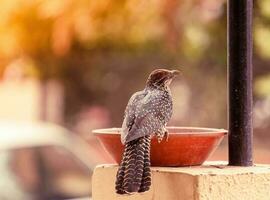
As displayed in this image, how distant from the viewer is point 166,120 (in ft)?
9.05

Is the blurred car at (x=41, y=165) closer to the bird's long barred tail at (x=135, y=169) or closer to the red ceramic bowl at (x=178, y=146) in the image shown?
the red ceramic bowl at (x=178, y=146)

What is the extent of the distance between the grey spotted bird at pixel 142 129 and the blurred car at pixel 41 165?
3.59 meters

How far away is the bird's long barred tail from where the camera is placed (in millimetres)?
2482

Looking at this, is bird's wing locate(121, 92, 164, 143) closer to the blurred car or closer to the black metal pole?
the black metal pole

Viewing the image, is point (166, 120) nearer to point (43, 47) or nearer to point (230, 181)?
point (230, 181)

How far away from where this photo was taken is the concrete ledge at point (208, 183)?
2.53 metres

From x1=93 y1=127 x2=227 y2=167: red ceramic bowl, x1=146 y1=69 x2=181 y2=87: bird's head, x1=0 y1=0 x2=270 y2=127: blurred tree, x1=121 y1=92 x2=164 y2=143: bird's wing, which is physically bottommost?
x1=93 y1=127 x2=227 y2=167: red ceramic bowl

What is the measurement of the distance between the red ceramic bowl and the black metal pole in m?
0.05

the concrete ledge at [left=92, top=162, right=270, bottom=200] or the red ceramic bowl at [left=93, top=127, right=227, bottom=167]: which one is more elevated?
the red ceramic bowl at [left=93, top=127, right=227, bottom=167]

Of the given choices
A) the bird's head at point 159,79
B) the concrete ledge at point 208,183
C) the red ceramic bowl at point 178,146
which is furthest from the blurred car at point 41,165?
the concrete ledge at point 208,183

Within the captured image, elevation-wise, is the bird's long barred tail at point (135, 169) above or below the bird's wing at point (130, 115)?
below

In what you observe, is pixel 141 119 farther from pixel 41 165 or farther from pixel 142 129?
pixel 41 165

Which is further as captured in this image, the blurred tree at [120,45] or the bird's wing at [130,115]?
the blurred tree at [120,45]

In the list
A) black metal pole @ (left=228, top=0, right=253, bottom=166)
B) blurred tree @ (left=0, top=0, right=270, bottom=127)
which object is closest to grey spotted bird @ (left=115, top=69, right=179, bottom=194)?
black metal pole @ (left=228, top=0, right=253, bottom=166)
